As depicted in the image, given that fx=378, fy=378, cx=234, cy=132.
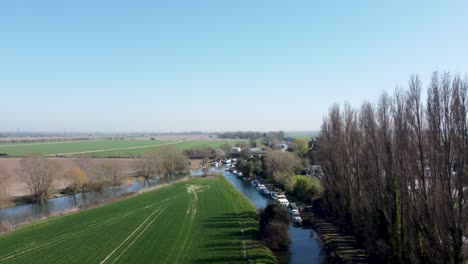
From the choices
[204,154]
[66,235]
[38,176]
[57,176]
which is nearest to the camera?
[66,235]

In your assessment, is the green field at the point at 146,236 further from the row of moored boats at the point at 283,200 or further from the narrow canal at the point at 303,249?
the row of moored boats at the point at 283,200

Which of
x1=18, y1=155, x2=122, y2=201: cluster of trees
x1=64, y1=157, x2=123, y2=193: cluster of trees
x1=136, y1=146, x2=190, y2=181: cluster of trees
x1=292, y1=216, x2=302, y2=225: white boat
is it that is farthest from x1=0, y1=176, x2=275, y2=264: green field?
x1=136, y1=146, x2=190, y2=181: cluster of trees

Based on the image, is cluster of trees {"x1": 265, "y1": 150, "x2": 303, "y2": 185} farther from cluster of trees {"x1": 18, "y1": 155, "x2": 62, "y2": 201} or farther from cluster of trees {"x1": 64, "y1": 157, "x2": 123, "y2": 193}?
cluster of trees {"x1": 18, "y1": 155, "x2": 62, "y2": 201}

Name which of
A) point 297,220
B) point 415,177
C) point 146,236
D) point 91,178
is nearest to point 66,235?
point 146,236

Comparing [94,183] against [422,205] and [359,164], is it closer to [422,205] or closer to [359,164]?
[359,164]

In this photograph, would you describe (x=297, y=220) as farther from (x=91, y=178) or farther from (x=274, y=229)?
(x=91, y=178)

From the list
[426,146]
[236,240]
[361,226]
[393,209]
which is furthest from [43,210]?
[426,146]
